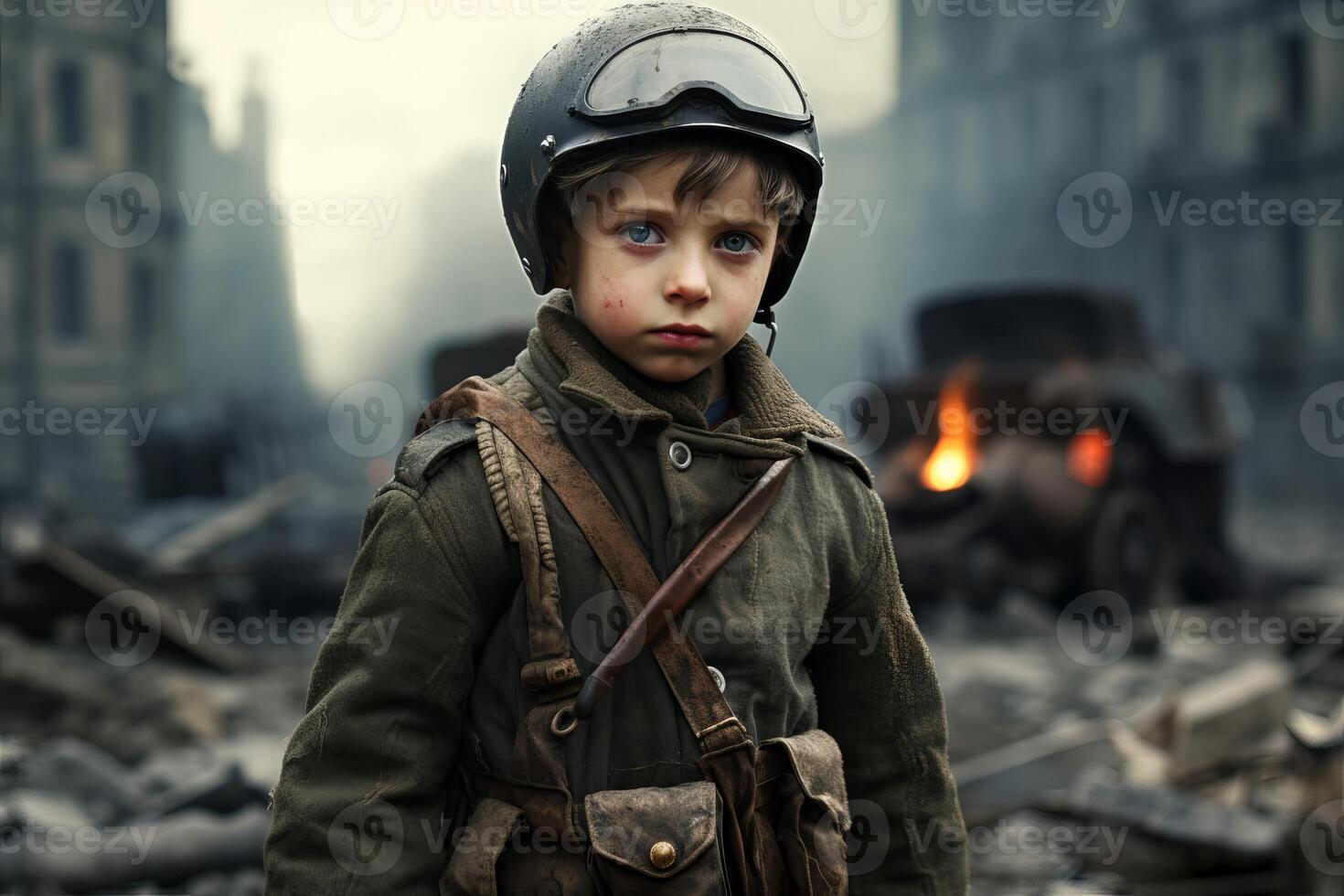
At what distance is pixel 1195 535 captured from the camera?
1163cm

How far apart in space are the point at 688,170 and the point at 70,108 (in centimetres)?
2733

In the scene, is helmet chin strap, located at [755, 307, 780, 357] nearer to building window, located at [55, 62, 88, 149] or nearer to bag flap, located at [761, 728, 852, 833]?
bag flap, located at [761, 728, 852, 833]

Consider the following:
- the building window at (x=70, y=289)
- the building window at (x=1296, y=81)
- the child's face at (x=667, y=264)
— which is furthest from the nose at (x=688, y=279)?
the building window at (x=1296, y=81)

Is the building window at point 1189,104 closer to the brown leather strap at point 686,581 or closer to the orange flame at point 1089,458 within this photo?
the orange flame at point 1089,458

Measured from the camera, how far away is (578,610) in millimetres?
1771

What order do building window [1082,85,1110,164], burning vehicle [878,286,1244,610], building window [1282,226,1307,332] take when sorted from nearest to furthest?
burning vehicle [878,286,1244,610], building window [1282,226,1307,332], building window [1082,85,1110,164]

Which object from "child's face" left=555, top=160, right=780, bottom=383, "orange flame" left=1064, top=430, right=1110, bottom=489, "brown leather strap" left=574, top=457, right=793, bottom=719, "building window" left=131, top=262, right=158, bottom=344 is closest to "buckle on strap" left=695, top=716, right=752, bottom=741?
"brown leather strap" left=574, top=457, right=793, bottom=719

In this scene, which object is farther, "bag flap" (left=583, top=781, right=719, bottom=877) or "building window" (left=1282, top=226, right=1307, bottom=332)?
"building window" (left=1282, top=226, right=1307, bottom=332)

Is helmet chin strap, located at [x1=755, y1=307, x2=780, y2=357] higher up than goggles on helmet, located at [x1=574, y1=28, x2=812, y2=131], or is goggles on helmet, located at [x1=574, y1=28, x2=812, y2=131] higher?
goggles on helmet, located at [x1=574, y1=28, x2=812, y2=131]

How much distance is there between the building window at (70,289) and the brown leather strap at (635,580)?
85.0ft

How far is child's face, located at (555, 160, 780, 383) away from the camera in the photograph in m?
1.78

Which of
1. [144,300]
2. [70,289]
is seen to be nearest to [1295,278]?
[144,300]

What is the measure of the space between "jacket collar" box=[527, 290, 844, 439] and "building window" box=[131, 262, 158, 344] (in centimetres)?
2634

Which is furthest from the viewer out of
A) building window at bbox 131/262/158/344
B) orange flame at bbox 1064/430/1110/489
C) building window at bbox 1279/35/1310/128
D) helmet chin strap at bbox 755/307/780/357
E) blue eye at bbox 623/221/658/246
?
building window at bbox 1279/35/1310/128
